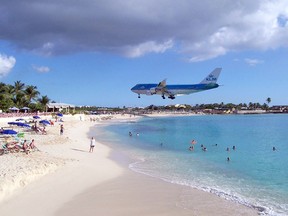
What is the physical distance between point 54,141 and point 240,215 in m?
22.8

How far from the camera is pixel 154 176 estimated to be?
61.1ft

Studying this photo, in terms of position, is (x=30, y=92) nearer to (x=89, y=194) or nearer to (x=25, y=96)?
(x=25, y=96)

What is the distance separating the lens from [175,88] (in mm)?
39281

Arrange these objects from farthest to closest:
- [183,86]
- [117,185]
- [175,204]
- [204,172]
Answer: [183,86], [204,172], [117,185], [175,204]

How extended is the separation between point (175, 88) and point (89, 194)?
26710mm

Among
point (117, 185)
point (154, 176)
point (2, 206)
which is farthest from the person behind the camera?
point (154, 176)

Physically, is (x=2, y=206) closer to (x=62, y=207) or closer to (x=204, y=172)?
(x=62, y=207)

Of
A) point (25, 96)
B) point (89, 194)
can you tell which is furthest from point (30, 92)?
point (89, 194)

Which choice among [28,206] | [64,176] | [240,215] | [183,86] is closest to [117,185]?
[64,176]

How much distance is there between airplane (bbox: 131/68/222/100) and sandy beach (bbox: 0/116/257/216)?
1992 centimetres

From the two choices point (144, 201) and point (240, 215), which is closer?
point (240, 215)

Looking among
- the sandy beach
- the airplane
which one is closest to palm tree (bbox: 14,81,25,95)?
the airplane

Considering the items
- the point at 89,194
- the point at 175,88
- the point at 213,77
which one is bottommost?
the point at 89,194

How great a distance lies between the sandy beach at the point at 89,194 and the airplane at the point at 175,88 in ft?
65.4
